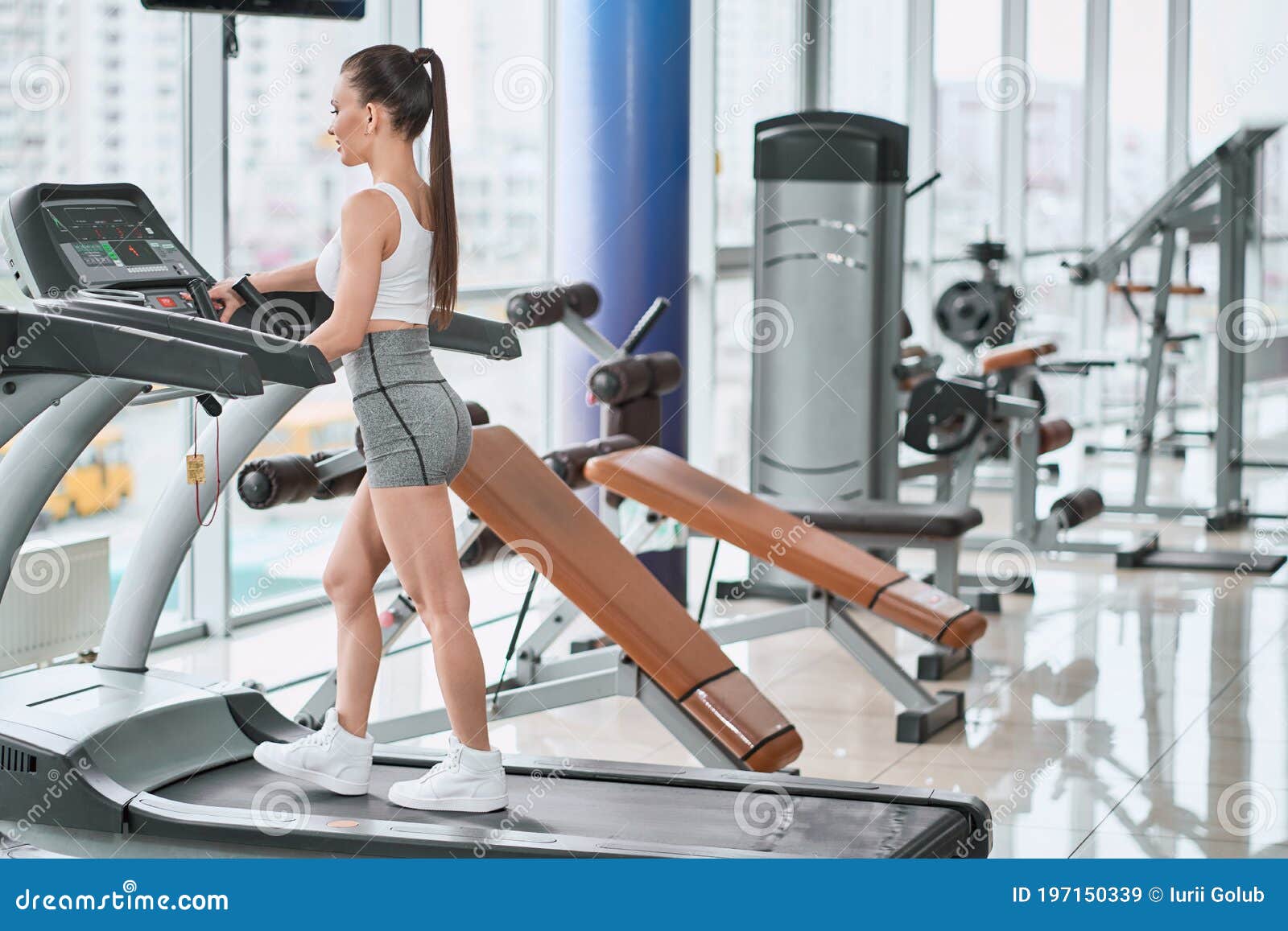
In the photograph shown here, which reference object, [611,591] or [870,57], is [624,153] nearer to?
[611,591]

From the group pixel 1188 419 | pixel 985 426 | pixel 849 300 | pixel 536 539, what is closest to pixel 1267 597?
pixel 985 426

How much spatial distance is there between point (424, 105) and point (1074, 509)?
4043 millimetres

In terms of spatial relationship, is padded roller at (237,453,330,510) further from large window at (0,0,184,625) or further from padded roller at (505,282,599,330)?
large window at (0,0,184,625)

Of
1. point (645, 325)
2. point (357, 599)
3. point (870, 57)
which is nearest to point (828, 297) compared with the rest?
point (645, 325)

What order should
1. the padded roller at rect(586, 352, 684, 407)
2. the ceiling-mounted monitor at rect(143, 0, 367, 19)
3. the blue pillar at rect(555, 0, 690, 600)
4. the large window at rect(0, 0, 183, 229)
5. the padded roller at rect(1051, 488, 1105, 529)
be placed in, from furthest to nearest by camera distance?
the padded roller at rect(1051, 488, 1105, 529), the blue pillar at rect(555, 0, 690, 600), the large window at rect(0, 0, 183, 229), the padded roller at rect(586, 352, 684, 407), the ceiling-mounted monitor at rect(143, 0, 367, 19)

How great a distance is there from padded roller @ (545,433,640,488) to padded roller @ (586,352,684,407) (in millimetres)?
117

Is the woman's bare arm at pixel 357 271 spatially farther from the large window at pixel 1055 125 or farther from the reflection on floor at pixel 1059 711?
the large window at pixel 1055 125

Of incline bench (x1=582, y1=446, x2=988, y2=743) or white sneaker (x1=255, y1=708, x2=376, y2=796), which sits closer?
white sneaker (x1=255, y1=708, x2=376, y2=796)

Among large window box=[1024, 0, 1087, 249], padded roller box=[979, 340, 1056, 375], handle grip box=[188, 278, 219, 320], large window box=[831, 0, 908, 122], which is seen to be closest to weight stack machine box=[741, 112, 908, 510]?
padded roller box=[979, 340, 1056, 375]

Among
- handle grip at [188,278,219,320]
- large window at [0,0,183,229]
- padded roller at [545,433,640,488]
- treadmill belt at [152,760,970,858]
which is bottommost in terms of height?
treadmill belt at [152,760,970,858]

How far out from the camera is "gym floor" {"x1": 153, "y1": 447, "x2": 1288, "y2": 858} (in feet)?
11.4

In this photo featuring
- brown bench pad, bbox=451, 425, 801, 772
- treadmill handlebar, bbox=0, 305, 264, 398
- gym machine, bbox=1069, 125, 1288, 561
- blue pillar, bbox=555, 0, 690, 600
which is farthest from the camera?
gym machine, bbox=1069, 125, 1288, 561
